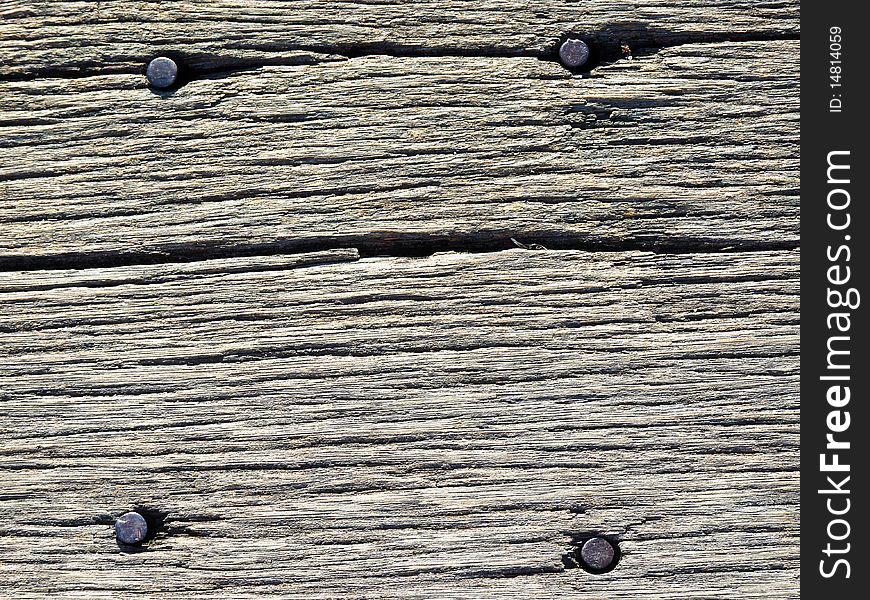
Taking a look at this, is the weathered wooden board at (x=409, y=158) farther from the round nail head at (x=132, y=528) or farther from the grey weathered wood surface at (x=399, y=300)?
the round nail head at (x=132, y=528)

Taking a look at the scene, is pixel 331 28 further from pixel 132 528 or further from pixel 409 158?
pixel 132 528

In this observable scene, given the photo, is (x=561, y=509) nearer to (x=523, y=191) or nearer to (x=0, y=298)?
(x=523, y=191)

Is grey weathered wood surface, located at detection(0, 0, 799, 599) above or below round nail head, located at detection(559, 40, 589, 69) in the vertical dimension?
below

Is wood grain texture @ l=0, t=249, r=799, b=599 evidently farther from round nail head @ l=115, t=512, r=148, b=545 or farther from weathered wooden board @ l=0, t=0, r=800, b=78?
weathered wooden board @ l=0, t=0, r=800, b=78

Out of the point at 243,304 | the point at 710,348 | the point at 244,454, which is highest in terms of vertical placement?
the point at 243,304

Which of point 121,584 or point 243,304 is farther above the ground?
point 243,304

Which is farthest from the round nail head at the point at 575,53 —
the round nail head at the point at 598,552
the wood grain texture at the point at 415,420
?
the round nail head at the point at 598,552

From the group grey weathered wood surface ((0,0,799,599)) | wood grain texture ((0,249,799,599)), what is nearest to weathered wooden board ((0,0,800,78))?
grey weathered wood surface ((0,0,799,599))
